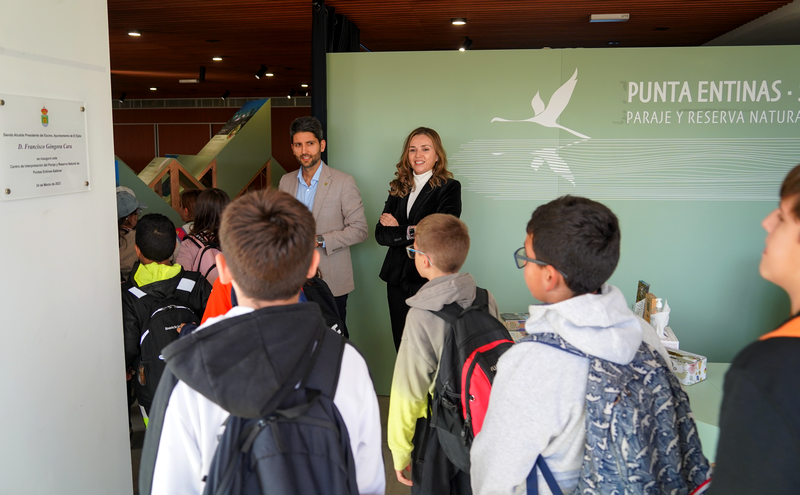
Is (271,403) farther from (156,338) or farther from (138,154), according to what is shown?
(138,154)

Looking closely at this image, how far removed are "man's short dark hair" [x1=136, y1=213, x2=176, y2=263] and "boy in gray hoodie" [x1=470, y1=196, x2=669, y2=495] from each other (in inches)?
66.1

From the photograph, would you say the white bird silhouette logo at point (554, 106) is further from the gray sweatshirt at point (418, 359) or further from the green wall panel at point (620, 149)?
the gray sweatshirt at point (418, 359)

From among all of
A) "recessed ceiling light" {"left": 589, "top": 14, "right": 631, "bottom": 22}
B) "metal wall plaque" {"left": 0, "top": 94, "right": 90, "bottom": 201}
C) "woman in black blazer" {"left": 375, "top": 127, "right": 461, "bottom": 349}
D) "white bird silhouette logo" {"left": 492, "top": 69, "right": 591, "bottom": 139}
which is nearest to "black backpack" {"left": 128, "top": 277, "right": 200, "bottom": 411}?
"metal wall plaque" {"left": 0, "top": 94, "right": 90, "bottom": 201}

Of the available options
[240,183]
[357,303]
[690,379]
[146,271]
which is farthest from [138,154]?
[690,379]

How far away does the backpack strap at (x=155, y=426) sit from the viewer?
1.05 meters

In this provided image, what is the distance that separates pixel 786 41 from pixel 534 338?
194 inches

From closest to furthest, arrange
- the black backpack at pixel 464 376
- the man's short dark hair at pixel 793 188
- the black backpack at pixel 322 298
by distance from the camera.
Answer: the man's short dark hair at pixel 793 188
the black backpack at pixel 464 376
the black backpack at pixel 322 298

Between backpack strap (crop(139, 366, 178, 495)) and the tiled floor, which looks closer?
backpack strap (crop(139, 366, 178, 495))

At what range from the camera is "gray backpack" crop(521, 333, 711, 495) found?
114 centimetres

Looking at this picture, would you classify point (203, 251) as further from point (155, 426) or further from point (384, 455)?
point (155, 426)

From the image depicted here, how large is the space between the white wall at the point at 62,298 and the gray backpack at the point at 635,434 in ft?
4.92

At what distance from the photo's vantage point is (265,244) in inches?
42.7

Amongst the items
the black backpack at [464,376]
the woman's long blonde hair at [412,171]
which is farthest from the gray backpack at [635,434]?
the woman's long blonde hair at [412,171]

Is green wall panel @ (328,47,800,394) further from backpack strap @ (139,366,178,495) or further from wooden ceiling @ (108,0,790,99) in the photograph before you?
backpack strap @ (139,366,178,495)
